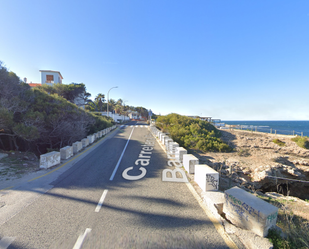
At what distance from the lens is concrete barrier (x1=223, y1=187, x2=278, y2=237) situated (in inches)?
106

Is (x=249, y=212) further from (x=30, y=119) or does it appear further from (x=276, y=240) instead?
(x=30, y=119)

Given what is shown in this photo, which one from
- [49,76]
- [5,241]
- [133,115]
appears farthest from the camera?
[133,115]

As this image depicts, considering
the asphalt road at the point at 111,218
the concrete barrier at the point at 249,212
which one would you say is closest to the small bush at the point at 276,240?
the concrete barrier at the point at 249,212

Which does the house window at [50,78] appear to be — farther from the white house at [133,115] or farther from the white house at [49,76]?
the white house at [133,115]

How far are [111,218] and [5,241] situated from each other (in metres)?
1.91

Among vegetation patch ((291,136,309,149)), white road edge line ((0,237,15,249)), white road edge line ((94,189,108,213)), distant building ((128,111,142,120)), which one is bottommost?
vegetation patch ((291,136,309,149))

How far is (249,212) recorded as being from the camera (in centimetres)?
291

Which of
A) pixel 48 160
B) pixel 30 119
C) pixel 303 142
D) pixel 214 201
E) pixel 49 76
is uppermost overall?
pixel 49 76

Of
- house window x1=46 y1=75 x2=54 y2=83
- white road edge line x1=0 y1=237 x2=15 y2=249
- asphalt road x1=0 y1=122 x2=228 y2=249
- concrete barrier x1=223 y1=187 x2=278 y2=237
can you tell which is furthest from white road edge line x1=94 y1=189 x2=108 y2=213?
house window x1=46 y1=75 x2=54 y2=83

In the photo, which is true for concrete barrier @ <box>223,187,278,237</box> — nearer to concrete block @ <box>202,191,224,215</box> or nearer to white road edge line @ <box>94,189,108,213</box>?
concrete block @ <box>202,191,224,215</box>

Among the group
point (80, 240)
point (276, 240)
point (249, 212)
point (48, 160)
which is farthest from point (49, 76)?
point (276, 240)

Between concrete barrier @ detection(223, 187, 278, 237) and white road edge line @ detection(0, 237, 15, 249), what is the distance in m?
4.45

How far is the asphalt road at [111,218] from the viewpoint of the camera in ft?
9.11

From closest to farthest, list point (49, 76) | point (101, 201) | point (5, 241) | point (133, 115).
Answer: point (5, 241), point (101, 201), point (49, 76), point (133, 115)
